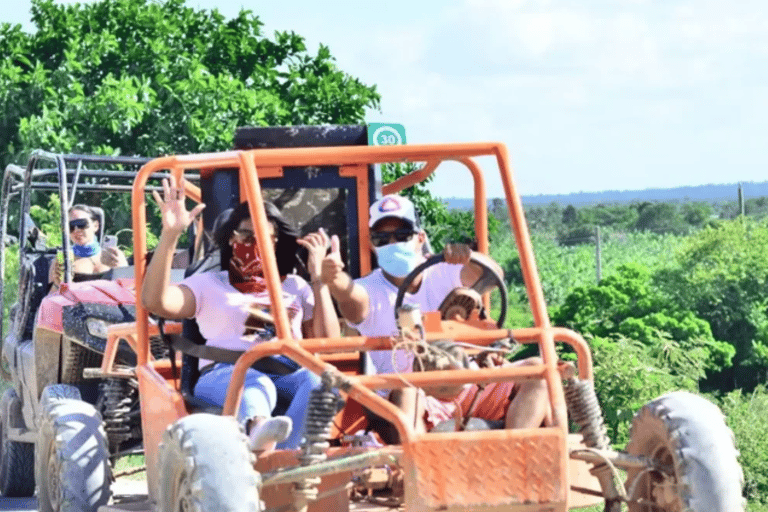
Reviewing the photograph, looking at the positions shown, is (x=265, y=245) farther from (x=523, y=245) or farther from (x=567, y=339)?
(x=567, y=339)

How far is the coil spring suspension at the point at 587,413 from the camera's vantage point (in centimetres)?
810

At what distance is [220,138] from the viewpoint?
32125 mm

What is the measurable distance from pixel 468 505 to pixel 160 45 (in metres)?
28.2

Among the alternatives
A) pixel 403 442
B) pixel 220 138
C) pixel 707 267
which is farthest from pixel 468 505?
pixel 220 138

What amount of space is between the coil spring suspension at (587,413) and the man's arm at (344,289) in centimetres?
113

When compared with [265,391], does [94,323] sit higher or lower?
higher

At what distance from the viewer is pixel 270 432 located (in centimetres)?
774

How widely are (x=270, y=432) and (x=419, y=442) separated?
2.19ft

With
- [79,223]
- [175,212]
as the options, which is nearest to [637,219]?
[79,223]

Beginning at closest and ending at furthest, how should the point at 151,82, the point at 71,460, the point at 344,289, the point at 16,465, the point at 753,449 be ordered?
the point at 344,289, the point at 71,460, the point at 16,465, the point at 753,449, the point at 151,82

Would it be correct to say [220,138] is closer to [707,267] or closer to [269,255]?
[707,267]

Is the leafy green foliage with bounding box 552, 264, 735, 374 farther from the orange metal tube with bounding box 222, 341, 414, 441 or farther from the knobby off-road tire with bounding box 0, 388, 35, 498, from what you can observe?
the orange metal tube with bounding box 222, 341, 414, 441

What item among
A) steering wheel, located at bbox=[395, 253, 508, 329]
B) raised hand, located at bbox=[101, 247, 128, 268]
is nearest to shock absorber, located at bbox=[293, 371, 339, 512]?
steering wheel, located at bbox=[395, 253, 508, 329]

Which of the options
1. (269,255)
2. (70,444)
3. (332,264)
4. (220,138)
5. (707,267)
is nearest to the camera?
(269,255)
